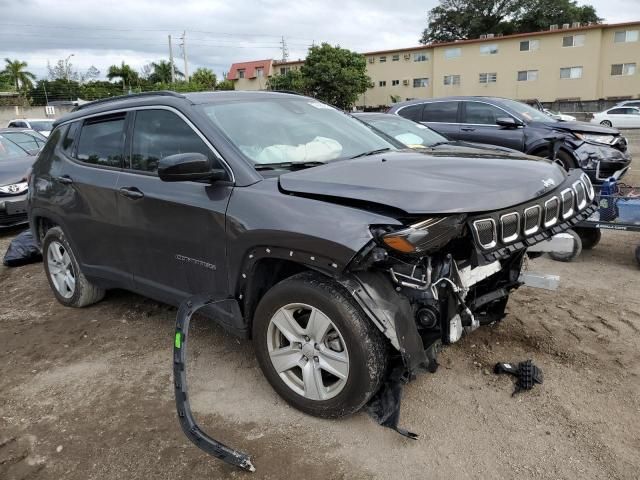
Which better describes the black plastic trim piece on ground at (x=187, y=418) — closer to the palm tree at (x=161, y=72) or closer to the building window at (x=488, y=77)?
the building window at (x=488, y=77)

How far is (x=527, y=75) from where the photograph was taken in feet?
144

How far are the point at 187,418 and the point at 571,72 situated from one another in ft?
155

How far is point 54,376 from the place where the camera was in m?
3.54

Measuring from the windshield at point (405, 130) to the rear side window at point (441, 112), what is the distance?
2292 millimetres

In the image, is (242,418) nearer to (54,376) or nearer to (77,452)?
(77,452)

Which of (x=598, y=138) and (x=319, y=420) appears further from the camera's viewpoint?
(x=598, y=138)

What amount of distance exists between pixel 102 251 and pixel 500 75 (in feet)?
153

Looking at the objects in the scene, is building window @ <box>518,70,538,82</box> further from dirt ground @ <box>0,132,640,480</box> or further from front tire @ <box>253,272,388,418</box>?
front tire @ <box>253,272,388,418</box>

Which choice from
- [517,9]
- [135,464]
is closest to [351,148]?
[135,464]

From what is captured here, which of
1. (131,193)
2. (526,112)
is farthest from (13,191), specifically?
(526,112)

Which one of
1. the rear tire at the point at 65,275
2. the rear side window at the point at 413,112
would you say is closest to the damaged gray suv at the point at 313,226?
the rear tire at the point at 65,275

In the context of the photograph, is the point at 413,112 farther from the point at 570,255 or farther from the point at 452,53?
the point at 452,53

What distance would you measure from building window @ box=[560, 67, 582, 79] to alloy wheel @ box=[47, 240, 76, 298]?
46.0 m

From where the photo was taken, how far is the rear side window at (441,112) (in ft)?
32.3
